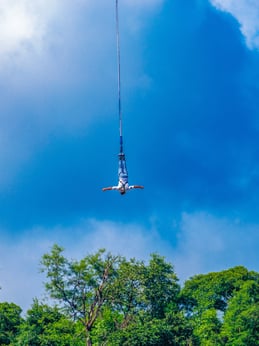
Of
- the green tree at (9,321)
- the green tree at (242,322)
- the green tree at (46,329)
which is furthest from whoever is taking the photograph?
the green tree at (9,321)

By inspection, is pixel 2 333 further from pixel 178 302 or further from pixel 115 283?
pixel 178 302

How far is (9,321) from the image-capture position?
41.1m

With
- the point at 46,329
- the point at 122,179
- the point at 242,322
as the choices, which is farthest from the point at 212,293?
the point at 122,179

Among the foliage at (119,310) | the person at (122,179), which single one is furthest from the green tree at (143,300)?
the person at (122,179)

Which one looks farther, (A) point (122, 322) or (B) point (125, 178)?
(A) point (122, 322)

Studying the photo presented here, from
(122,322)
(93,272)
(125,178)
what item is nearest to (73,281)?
(93,272)

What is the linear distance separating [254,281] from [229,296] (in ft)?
8.77

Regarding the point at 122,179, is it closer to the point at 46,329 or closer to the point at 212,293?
the point at 46,329

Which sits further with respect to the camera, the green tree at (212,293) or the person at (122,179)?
the green tree at (212,293)

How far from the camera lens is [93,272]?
4053 centimetres

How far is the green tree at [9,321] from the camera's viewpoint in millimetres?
39066

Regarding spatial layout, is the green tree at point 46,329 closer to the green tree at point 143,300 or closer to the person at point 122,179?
the green tree at point 143,300

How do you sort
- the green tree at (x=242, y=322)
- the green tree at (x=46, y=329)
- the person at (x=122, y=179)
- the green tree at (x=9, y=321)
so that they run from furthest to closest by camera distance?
the green tree at (x=9, y=321) → the green tree at (x=242, y=322) → the green tree at (x=46, y=329) → the person at (x=122, y=179)

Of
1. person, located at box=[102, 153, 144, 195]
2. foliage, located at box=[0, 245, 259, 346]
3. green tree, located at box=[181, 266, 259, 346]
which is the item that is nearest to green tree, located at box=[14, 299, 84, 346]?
foliage, located at box=[0, 245, 259, 346]
